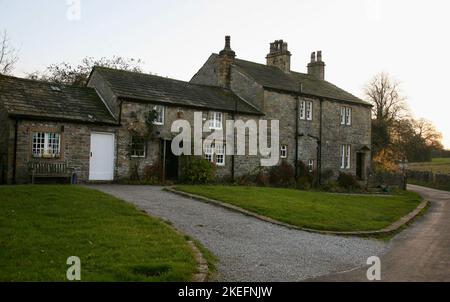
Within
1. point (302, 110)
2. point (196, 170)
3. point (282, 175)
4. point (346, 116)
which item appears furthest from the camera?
point (346, 116)

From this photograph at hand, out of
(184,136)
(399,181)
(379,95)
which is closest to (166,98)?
(184,136)

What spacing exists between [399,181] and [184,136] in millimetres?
22352

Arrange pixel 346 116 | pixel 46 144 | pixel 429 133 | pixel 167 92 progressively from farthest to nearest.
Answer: pixel 429 133 < pixel 346 116 < pixel 167 92 < pixel 46 144

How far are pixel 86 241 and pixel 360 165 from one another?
33.6m

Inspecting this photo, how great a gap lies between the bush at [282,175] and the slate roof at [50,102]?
11.9 metres

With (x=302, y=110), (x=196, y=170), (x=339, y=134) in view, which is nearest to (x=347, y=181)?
(x=339, y=134)

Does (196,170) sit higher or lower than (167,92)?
lower

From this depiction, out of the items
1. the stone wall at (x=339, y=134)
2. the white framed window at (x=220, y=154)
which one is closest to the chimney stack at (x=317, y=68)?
the stone wall at (x=339, y=134)

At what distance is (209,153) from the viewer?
1083 inches

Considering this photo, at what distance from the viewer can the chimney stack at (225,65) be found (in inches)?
1320

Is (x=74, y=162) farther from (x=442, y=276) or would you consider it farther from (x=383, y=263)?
(x=442, y=276)

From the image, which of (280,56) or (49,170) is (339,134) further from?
(49,170)

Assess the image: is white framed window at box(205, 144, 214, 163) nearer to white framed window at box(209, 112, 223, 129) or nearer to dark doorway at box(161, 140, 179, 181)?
white framed window at box(209, 112, 223, 129)
